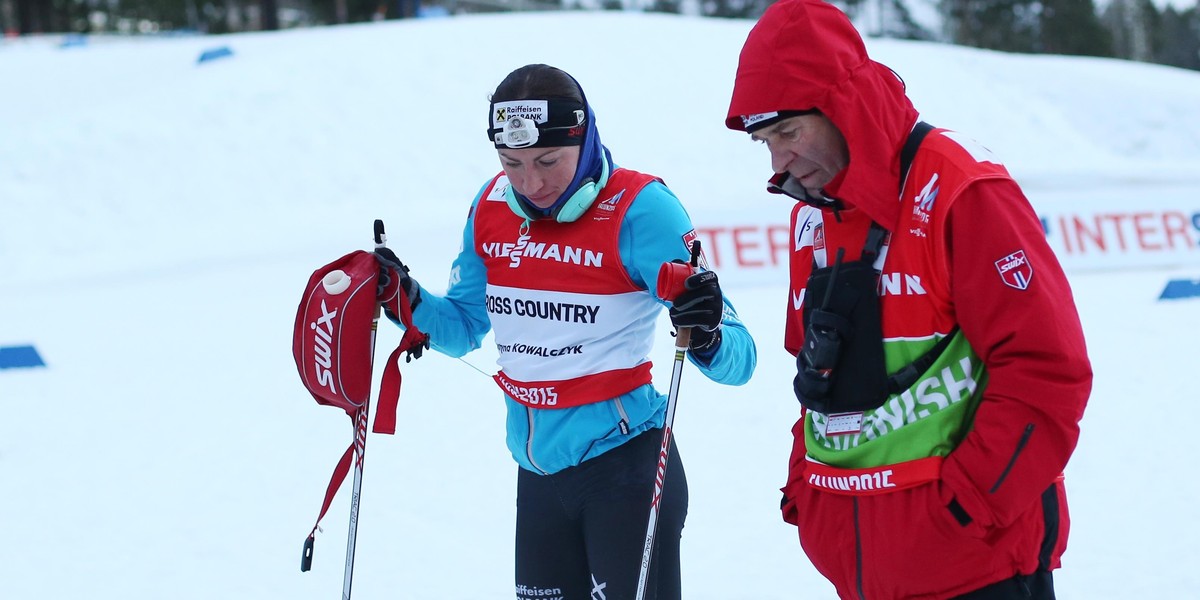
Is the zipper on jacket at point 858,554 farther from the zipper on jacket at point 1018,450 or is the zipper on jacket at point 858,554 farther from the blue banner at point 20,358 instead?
the blue banner at point 20,358

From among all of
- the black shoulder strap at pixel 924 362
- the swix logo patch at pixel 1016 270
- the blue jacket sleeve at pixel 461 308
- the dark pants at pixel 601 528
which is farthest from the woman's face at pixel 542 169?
the swix logo patch at pixel 1016 270

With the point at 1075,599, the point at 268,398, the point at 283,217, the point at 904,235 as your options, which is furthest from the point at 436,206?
the point at 904,235

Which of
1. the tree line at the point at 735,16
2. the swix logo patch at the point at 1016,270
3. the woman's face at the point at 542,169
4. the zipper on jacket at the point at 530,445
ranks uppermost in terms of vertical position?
the swix logo patch at the point at 1016,270

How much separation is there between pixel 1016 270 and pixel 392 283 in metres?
1.61

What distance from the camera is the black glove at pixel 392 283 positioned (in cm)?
277

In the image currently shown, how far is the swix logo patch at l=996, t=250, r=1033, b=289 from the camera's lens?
167 cm

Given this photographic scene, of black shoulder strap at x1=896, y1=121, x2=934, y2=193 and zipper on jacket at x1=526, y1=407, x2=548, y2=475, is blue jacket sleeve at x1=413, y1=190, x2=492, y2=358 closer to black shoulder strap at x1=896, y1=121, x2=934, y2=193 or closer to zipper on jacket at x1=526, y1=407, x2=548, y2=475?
zipper on jacket at x1=526, y1=407, x2=548, y2=475

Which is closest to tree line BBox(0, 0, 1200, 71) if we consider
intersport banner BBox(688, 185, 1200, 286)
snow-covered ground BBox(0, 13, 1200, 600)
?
snow-covered ground BBox(0, 13, 1200, 600)

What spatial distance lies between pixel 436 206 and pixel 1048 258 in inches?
358

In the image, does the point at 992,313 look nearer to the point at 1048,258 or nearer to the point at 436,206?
the point at 1048,258

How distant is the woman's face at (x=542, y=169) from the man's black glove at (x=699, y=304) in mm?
Result: 407

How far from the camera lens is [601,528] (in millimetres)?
2529

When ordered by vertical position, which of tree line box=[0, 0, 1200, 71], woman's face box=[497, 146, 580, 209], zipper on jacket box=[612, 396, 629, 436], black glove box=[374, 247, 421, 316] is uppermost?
woman's face box=[497, 146, 580, 209]

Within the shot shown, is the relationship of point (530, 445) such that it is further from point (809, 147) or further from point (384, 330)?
point (384, 330)
